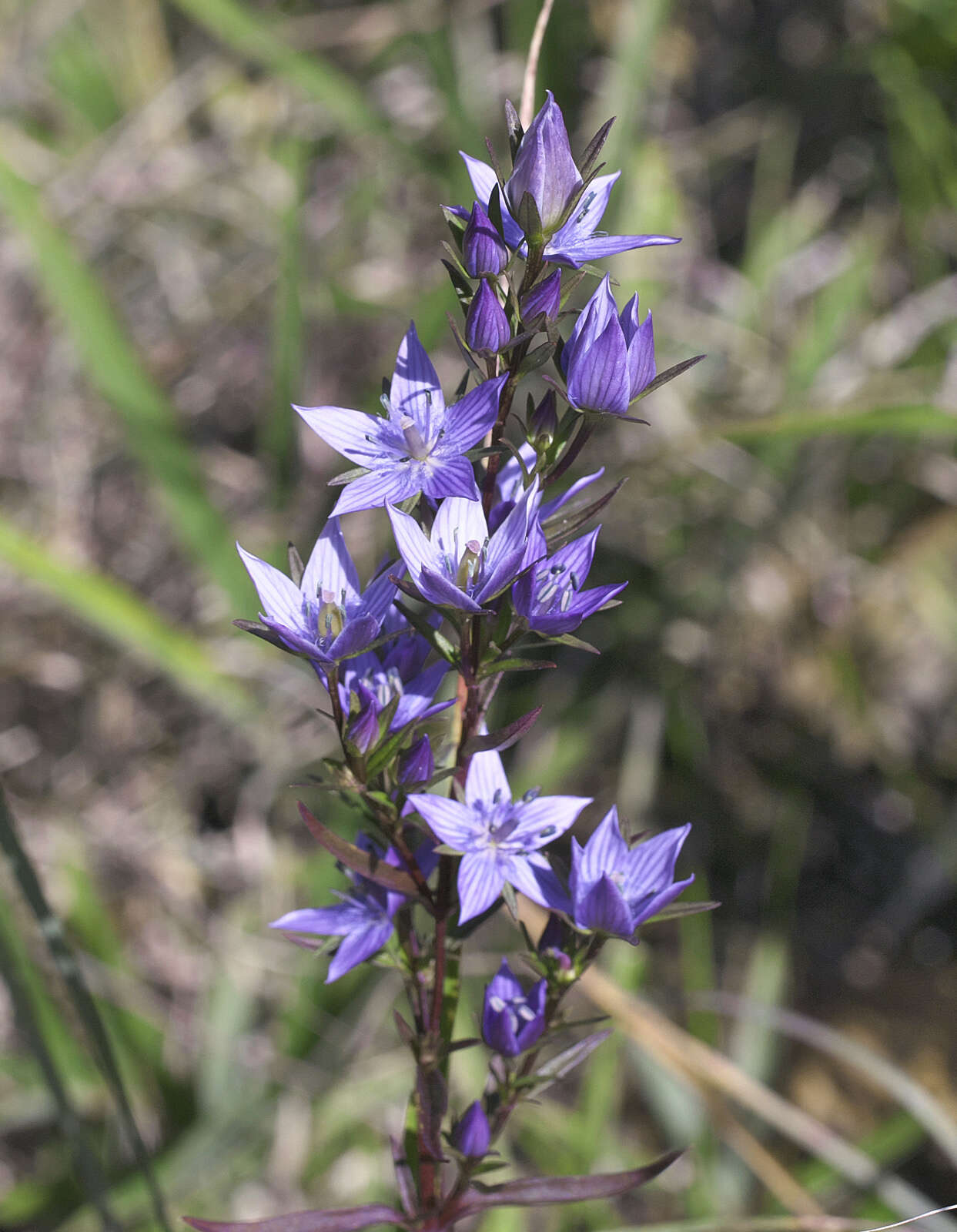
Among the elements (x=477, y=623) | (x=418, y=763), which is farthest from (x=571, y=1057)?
(x=477, y=623)

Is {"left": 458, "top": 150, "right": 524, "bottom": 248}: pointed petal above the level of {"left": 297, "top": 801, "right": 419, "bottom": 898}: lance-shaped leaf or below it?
above

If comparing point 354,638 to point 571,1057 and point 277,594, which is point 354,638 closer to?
point 277,594

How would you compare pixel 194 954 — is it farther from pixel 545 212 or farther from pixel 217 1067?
pixel 545 212

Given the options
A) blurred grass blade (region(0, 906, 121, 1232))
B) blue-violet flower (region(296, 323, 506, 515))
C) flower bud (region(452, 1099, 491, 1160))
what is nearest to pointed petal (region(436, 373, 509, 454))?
blue-violet flower (region(296, 323, 506, 515))

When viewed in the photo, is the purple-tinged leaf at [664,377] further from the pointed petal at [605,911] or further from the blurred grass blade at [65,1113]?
the blurred grass blade at [65,1113]

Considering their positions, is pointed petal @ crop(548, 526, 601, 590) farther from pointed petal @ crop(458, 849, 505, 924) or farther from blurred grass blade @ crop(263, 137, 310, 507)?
→ blurred grass blade @ crop(263, 137, 310, 507)
